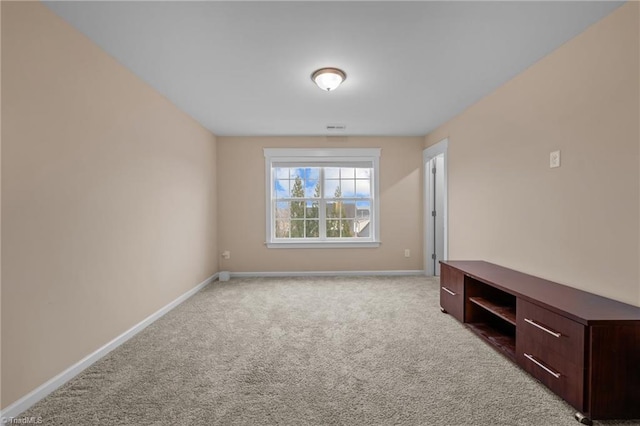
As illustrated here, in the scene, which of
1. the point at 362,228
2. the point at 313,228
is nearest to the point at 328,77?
the point at 313,228

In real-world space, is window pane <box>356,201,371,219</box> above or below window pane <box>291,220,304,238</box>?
above

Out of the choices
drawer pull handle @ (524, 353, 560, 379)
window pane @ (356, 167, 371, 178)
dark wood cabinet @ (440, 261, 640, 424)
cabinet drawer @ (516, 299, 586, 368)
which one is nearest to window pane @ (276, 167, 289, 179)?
window pane @ (356, 167, 371, 178)

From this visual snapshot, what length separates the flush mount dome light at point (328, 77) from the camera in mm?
2535

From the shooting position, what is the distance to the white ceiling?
5.90 ft

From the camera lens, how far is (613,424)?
1486 millimetres

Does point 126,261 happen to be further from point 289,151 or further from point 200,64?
point 289,151

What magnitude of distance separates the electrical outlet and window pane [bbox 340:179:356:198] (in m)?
3.01

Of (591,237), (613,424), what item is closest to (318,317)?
(613,424)

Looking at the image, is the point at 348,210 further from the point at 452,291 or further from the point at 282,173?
the point at 452,291

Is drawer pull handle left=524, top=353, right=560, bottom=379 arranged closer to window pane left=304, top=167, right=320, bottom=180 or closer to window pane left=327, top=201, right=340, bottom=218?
window pane left=327, top=201, right=340, bottom=218

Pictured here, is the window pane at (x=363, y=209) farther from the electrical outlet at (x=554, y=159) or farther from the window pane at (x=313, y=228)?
the electrical outlet at (x=554, y=159)

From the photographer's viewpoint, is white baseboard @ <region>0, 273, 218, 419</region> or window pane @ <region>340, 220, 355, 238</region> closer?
white baseboard @ <region>0, 273, 218, 419</region>

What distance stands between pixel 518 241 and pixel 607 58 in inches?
61.0

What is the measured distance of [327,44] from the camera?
7.09ft
